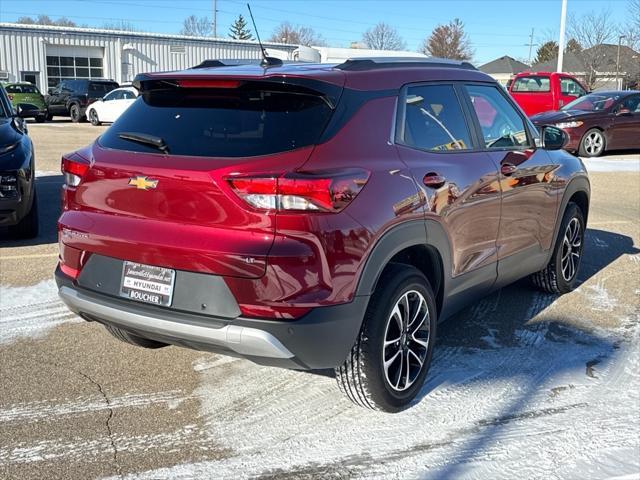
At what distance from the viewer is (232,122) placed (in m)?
3.31

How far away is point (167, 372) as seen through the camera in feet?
13.3

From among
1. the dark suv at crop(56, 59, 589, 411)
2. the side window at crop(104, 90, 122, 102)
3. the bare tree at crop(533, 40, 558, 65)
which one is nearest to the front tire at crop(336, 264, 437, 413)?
the dark suv at crop(56, 59, 589, 411)

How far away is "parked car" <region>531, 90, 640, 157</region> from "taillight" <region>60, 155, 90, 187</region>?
552 inches

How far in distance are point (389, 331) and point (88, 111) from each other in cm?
2667

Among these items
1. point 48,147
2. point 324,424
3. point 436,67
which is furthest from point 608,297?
point 48,147

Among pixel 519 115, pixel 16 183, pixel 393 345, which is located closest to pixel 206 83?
pixel 393 345

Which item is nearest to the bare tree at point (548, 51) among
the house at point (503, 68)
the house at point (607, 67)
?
the house at point (503, 68)

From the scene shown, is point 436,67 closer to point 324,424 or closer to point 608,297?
point 324,424

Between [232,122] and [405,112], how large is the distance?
950mm

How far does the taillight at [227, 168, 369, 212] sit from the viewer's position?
2.97 meters

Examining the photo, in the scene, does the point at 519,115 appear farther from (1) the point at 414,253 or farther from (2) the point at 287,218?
(2) the point at 287,218

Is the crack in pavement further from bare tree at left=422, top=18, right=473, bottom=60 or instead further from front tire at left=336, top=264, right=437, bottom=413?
bare tree at left=422, top=18, right=473, bottom=60

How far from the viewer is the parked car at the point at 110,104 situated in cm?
2644

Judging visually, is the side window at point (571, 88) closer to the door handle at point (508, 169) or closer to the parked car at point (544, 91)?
the parked car at point (544, 91)
